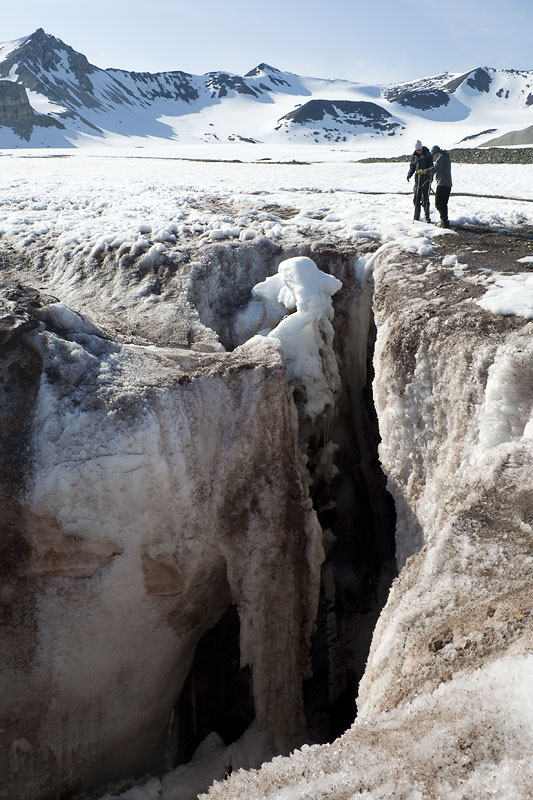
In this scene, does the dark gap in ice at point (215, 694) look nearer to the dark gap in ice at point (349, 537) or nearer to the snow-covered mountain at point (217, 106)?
the dark gap in ice at point (349, 537)

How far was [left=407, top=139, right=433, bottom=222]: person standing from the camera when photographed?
10586 mm

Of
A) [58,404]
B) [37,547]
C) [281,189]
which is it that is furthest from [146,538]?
[281,189]

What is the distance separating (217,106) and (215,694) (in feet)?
397

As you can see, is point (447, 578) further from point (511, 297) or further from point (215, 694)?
point (215, 694)

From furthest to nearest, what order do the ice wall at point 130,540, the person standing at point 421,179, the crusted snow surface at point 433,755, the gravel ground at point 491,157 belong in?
the gravel ground at point 491,157, the person standing at point 421,179, the ice wall at point 130,540, the crusted snow surface at point 433,755

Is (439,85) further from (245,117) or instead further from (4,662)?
(4,662)

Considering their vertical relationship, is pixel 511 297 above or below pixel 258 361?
above

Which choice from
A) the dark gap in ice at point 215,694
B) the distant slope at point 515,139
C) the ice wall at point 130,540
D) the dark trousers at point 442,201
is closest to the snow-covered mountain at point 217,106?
the distant slope at point 515,139

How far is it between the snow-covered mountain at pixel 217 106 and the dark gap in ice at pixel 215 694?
6565 cm

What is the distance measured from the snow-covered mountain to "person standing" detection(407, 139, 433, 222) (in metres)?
58.4

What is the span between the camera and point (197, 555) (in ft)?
21.0

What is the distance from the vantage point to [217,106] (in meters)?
113

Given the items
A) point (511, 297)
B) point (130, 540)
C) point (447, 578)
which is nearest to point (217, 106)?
point (511, 297)

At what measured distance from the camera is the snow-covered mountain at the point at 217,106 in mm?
73688
